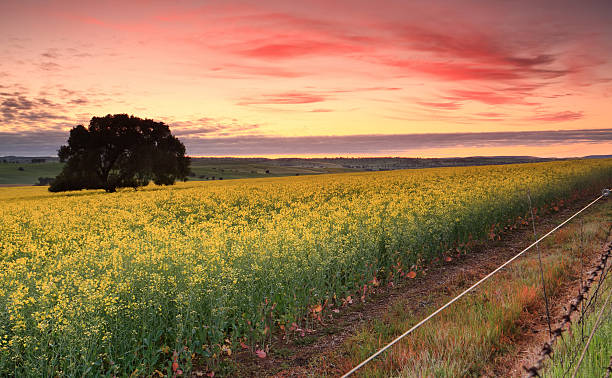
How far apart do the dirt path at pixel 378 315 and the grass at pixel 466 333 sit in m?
0.19

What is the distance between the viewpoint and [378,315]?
7496mm

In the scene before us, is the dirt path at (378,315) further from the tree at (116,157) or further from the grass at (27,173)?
the grass at (27,173)

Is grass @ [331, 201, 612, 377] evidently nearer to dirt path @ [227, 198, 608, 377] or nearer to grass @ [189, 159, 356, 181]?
dirt path @ [227, 198, 608, 377]

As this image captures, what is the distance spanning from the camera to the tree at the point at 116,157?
4267 cm

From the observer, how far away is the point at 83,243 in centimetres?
1069

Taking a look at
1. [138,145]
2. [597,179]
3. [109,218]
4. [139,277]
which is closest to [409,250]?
[139,277]

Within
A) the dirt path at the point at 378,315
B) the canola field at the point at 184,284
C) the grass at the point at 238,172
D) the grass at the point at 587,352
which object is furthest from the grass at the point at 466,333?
the grass at the point at 238,172

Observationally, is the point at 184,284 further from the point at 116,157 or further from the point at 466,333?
the point at 116,157

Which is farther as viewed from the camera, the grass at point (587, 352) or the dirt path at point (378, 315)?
the dirt path at point (378, 315)

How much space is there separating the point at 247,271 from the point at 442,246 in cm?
728

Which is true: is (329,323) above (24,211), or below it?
below

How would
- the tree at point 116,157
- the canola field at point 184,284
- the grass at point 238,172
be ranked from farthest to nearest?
1. the grass at point 238,172
2. the tree at point 116,157
3. the canola field at point 184,284

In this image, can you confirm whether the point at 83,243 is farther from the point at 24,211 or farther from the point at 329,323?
the point at 24,211

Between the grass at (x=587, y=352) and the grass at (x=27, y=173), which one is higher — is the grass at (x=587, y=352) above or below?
below
